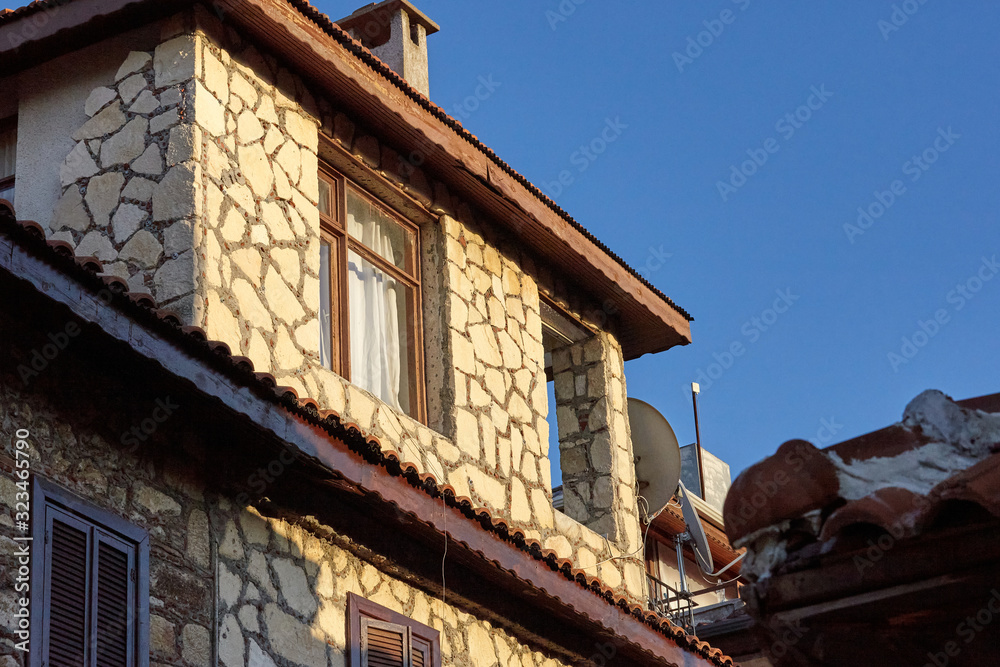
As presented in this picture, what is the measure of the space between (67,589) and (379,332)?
4.23m

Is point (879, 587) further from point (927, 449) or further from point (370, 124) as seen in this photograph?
point (370, 124)

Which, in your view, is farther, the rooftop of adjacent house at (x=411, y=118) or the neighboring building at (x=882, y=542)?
the rooftop of adjacent house at (x=411, y=118)

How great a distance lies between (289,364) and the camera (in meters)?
9.26

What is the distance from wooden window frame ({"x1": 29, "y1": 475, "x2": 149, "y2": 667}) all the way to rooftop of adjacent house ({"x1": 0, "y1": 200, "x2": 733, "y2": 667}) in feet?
2.44

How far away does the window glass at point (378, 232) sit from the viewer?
10.7m

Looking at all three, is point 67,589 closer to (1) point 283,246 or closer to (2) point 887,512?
(1) point 283,246

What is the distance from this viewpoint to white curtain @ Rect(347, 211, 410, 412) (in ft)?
34.2

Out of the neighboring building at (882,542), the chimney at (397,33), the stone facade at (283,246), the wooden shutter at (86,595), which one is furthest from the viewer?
the chimney at (397,33)

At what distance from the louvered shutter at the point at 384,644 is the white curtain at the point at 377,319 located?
1871 mm

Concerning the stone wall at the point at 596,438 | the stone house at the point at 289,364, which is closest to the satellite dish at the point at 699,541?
the stone wall at the point at 596,438

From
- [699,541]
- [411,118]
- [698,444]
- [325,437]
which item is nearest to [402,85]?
[411,118]

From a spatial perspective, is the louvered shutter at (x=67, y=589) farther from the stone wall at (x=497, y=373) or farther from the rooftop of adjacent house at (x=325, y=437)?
the stone wall at (x=497, y=373)

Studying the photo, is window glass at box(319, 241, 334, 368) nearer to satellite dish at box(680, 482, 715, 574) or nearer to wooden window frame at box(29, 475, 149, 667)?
wooden window frame at box(29, 475, 149, 667)

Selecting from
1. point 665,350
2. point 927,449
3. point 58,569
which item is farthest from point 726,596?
point 927,449
